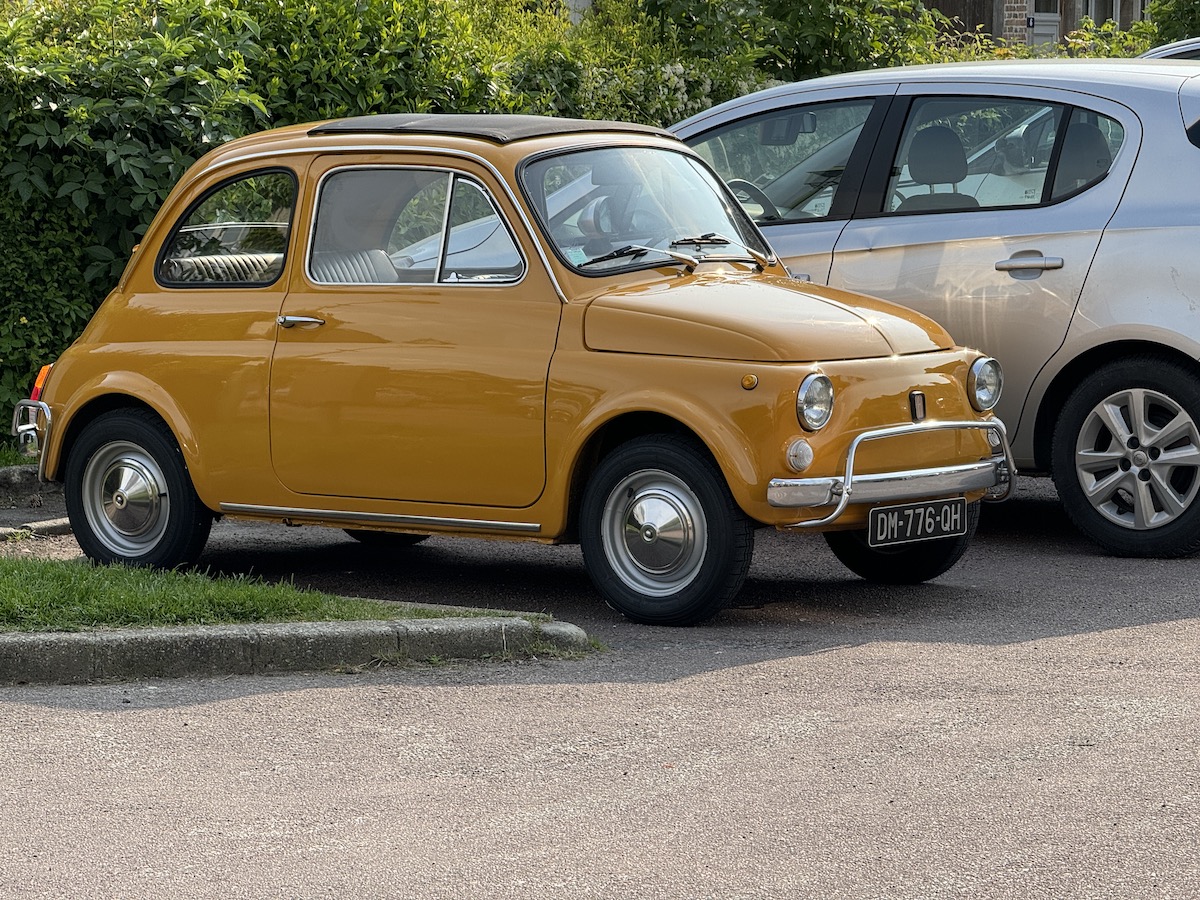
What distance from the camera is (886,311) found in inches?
303

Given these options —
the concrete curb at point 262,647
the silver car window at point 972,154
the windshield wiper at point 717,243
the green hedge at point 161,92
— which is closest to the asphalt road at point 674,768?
the concrete curb at point 262,647

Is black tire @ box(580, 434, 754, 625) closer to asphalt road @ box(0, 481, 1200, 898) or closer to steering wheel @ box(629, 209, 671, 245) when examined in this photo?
asphalt road @ box(0, 481, 1200, 898)

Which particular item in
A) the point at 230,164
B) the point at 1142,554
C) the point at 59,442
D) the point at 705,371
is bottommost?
the point at 1142,554

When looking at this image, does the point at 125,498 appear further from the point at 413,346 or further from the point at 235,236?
the point at 413,346

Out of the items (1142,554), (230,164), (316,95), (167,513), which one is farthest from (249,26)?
(1142,554)

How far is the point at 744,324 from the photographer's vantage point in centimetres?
714

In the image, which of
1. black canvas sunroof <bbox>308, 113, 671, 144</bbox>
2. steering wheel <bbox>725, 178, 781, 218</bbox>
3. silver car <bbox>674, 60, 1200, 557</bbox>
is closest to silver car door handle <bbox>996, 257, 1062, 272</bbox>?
silver car <bbox>674, 60, 1200, 557</bbox>

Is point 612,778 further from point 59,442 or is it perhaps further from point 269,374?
point 59,442

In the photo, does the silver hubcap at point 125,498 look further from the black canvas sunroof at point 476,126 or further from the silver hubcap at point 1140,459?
the silver hubcap at point 1140,459

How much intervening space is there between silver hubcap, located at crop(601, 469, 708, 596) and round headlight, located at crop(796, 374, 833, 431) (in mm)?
493

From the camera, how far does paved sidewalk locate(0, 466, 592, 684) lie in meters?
6.51

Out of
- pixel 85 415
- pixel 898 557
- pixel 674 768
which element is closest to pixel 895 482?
pixel 898 557

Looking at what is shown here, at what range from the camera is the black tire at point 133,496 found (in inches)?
324

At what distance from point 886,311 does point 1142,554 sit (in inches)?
72.7
